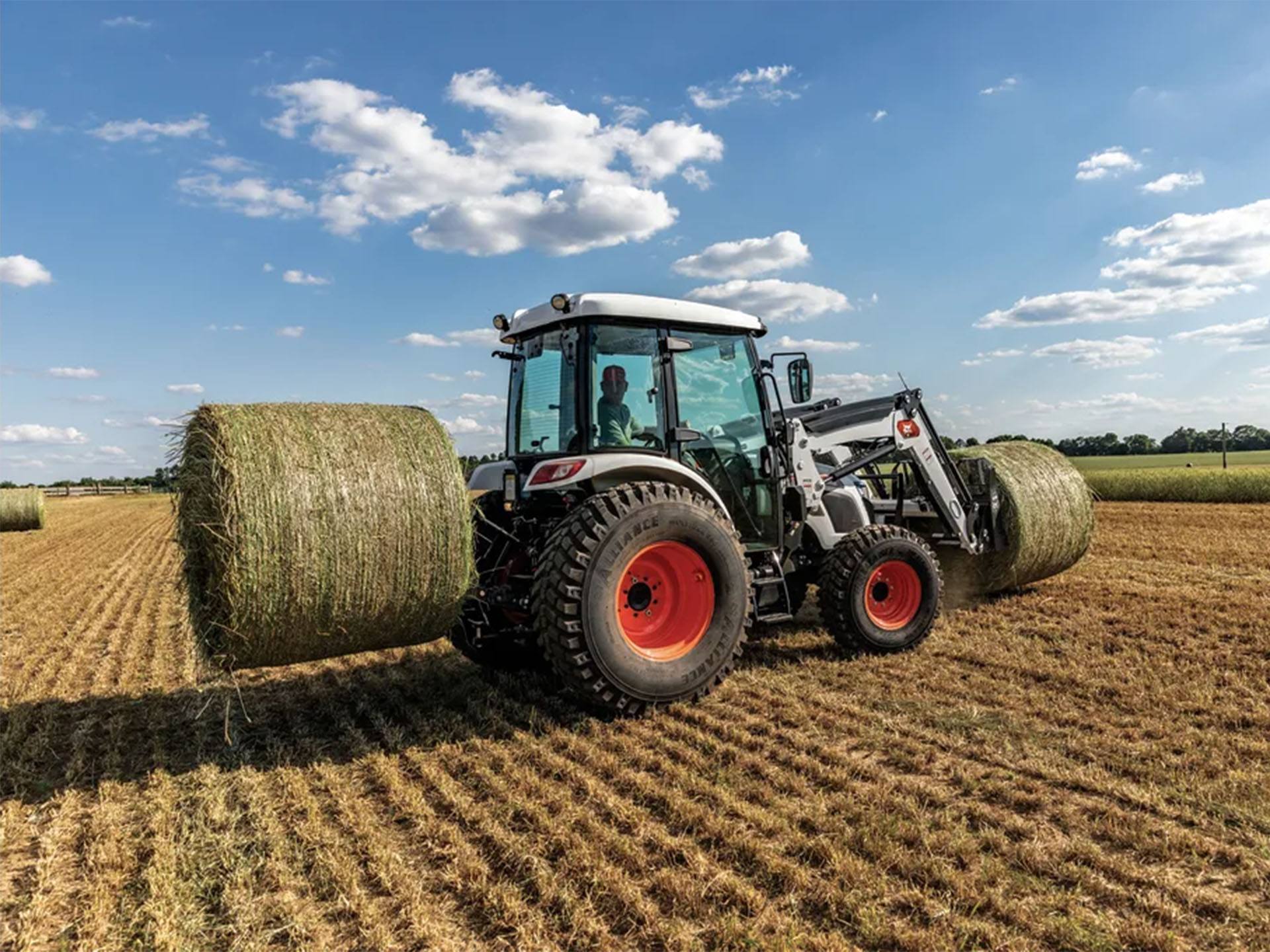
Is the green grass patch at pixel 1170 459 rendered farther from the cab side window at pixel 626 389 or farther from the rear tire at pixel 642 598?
the rear tire at pixel 642 598

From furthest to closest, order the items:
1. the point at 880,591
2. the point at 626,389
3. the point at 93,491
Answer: the point at 93,491, the point at 880,591, the point at 626,389

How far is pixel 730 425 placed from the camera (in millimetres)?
5781

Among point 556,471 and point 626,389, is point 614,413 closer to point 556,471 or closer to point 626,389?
point 626,389

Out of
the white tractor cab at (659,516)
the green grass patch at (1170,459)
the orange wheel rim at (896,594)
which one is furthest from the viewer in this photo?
the green grass patch at (1170,459)

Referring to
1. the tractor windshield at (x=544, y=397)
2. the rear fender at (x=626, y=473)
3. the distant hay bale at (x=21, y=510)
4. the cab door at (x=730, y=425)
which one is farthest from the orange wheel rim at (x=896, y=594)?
the distant hay bale at (x=21, y=510)

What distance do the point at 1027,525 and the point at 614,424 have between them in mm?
4573

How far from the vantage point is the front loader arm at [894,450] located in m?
6.44

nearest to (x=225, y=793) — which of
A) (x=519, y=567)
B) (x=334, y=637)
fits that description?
(x=334, y=637)

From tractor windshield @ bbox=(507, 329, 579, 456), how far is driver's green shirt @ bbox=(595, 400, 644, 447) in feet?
0.50

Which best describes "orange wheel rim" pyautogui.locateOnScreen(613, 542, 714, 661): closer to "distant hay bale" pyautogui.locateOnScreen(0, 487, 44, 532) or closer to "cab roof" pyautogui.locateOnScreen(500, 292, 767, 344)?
"cab roof" pyautogui.locateOnScreen(500, 292, 767, 344)

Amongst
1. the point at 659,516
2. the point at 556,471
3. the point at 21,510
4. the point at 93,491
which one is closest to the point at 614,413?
the point at 556,471

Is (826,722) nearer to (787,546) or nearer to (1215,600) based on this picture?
(787,546)

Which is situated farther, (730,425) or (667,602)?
(730,425)

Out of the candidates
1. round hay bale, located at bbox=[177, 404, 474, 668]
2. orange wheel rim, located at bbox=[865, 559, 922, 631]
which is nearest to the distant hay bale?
round hay bale, located at bbox=[177, 404, 474, 668]
